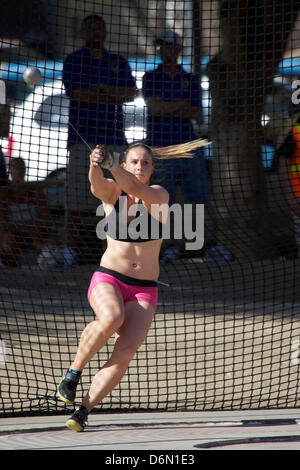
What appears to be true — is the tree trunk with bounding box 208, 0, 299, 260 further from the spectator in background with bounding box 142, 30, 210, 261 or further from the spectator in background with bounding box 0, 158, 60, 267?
the spectator in background with bounding box 0, 158, 60, 267

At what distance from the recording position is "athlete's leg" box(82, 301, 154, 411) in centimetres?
334

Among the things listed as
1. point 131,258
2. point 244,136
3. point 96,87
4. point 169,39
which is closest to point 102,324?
point 131,258

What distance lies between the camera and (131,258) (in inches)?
139

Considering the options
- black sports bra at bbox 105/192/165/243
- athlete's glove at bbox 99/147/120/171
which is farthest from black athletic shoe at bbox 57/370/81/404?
athlete's glove at bbox 99/147/120/171

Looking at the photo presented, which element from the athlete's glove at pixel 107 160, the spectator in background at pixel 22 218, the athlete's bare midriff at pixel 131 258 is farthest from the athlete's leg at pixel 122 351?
the spectator in background at pixel 22 218

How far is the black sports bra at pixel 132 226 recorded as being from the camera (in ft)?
11.7

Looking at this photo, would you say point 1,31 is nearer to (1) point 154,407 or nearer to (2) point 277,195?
(2) point 277,195

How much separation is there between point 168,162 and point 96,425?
4.08 m

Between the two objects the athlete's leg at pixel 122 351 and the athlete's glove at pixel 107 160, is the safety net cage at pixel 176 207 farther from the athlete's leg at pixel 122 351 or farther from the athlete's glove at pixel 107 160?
the athlete's glove at pixel 107 160

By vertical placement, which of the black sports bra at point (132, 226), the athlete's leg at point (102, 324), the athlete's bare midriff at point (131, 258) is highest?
the black sports bra at point (132, 226)

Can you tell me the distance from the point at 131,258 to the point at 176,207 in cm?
377

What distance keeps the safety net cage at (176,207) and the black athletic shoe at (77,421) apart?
1160 mm

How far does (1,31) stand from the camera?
7410 mm
